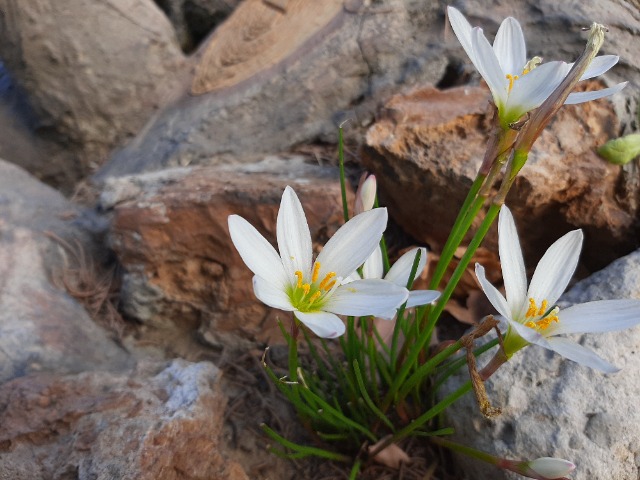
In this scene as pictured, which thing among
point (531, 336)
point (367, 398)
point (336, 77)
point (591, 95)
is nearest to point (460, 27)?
point (591, 95)

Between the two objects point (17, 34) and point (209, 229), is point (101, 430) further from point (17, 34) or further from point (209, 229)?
point (17, 34)

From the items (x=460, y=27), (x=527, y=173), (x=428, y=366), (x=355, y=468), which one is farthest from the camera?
(x=527, y=173)

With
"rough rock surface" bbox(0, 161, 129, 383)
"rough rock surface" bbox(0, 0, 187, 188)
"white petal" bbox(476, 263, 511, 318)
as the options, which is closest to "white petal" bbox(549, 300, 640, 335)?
"white petal" bbox(476, 263, 511, 318)

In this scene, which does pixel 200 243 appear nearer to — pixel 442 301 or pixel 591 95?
pixel 442 301

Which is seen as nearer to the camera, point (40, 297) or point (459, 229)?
point (459, 229)

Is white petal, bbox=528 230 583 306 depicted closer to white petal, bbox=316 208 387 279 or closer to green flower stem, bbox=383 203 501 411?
green flower stem, bbox=383 203 501 411

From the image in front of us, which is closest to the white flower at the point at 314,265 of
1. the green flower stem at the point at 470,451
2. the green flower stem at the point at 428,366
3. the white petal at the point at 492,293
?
the white petal at the point at 492,293
